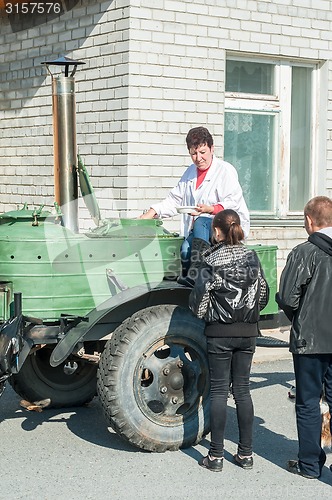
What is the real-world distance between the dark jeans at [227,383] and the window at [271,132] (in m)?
6.52

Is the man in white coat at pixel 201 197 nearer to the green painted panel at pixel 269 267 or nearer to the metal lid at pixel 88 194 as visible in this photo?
the green painted panel at pixel 269 267

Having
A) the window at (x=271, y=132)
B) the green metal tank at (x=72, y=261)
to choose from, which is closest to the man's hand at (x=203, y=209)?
the green metal tank at (x=72, y=261)

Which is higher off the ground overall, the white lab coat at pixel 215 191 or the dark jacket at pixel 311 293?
the white lab coat at pixel 215 191

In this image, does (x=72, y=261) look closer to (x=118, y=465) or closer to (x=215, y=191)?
(x=215, y=191)

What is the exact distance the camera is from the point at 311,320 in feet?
16.1

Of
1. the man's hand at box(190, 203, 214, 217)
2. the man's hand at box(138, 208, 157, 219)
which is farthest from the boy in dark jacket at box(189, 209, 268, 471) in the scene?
the man's hand at box(138, 208, 157, 219)

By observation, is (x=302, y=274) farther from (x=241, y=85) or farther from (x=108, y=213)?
(x=241, y=85)

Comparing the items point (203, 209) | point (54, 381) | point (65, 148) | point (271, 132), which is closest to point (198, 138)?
point (203, 209)

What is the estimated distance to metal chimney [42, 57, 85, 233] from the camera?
6.34 meters

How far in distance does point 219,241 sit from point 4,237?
4.41ft

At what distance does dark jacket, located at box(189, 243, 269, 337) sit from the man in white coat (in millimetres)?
516

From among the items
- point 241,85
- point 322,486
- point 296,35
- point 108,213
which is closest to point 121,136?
point 108,213

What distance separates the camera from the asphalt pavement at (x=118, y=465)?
15.6 feet

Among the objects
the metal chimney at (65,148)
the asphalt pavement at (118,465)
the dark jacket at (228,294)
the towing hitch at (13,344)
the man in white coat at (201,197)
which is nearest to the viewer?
the asphalt pavement at (118,465)
